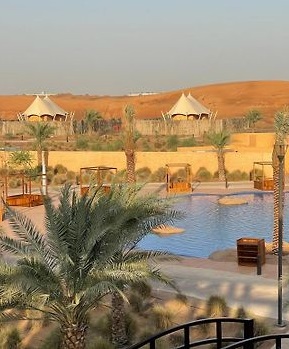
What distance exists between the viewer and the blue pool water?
741 inches

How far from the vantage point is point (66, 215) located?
9297 mm

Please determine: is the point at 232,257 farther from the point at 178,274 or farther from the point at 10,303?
the point at 10,303

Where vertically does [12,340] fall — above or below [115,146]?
below

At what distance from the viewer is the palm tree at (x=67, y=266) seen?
28.6ft

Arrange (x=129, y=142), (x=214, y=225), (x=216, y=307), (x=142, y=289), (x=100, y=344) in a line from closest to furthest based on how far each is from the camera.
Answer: (x=100, y=344) < (x=216, y=307) < (x=142, y=289) < (x=214, y=225) < (x=129, y=142)

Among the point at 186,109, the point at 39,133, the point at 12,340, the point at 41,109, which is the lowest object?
the point at 12,340

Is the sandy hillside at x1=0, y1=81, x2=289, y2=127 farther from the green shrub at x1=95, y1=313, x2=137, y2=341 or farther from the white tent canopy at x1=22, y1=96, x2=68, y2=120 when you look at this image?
the green shrub at x1=95, y1=313, x2=137, y2=341

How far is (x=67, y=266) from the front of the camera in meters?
8.84

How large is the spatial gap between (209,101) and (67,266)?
303ft

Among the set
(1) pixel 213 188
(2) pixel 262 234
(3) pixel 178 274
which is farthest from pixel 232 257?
(1) pixel 213 188

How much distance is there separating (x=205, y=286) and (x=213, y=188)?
16.4 m

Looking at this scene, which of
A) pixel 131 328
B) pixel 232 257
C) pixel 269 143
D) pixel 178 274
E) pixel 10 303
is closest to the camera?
pixel 10 303

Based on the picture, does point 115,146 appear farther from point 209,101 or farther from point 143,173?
point 209,101

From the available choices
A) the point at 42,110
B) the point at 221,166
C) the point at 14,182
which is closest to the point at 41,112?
the point at 42,110
